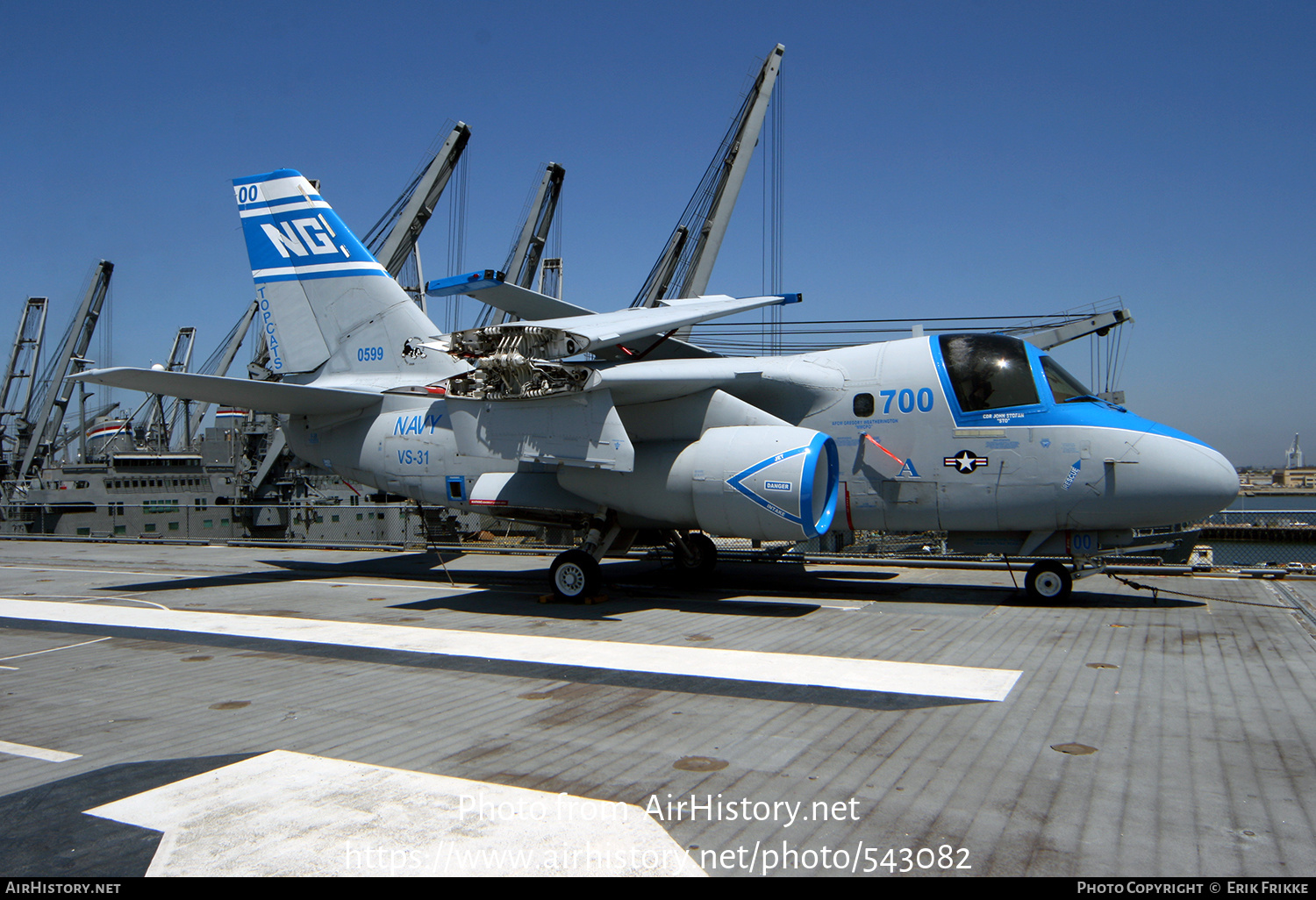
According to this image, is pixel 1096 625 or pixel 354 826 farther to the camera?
pixel 1096 625

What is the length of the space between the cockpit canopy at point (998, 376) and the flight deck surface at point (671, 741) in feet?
9.62

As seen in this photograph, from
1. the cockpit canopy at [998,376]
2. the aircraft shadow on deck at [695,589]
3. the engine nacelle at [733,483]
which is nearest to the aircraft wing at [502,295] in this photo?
the engine nacelle at [733,483]

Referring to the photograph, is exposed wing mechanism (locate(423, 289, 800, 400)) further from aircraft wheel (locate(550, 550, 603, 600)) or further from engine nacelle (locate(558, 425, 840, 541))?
aircraft wheel (locate(550, 550, 603, 600))

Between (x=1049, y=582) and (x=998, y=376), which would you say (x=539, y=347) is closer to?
(x=998, y=376)

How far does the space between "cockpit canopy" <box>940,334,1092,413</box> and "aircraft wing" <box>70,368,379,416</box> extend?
9.93 metres

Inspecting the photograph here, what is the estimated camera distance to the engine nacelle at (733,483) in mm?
10609

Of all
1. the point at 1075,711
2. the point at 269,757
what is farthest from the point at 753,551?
the point at 269,757

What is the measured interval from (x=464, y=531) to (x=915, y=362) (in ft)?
57.4

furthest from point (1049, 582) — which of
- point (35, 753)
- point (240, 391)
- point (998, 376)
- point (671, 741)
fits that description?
point (240, 391)

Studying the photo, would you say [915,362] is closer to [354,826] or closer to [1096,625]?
[1096,625]

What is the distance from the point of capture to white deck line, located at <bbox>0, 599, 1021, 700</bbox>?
721 cm

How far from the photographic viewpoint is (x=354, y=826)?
14.1ft

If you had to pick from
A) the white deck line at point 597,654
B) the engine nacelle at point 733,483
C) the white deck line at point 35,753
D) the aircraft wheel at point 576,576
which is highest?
the engine nacelle at point 733,483

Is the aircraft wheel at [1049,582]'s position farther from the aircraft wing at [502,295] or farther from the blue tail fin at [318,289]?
the blue tail fin at [318,289]
